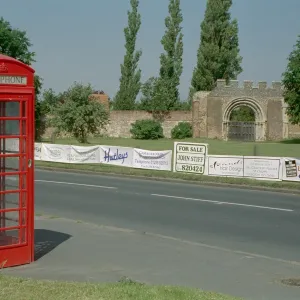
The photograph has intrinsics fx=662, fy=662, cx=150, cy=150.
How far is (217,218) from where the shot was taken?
621 inches

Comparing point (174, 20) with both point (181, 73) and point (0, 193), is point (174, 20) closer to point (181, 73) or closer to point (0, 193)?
point (181, 73)

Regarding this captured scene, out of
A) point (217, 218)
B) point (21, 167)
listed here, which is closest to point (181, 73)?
point (217, 218)

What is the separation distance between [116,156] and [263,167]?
891cm

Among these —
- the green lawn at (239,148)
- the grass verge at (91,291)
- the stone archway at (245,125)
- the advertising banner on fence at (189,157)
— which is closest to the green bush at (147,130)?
the stone archway at (245,125)

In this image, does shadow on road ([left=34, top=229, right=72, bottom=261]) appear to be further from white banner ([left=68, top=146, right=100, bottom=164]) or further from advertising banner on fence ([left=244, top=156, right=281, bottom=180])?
white banner ([left=68, top=146, right=100, bottom=164])

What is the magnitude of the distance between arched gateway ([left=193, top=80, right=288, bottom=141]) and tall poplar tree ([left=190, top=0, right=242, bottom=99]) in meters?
6.39

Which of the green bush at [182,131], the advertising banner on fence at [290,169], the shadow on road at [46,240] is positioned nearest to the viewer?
the shadow on road at [46,240]

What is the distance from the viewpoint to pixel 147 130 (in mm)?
70500

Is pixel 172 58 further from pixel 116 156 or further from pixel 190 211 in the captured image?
pixel 190 211

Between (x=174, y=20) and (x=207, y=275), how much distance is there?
75.6 m

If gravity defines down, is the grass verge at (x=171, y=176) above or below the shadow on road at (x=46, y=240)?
above

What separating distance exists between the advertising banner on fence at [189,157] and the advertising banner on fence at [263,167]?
84.2 inches

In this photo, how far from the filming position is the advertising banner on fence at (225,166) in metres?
27.2

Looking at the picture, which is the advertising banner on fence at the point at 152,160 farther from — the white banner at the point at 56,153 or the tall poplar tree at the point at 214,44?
the tall poplar tree at the point at 214,44
